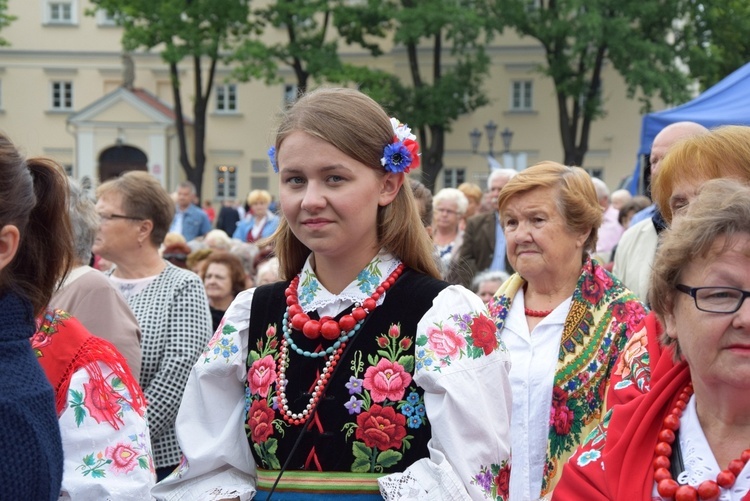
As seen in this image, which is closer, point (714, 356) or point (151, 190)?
point (714, 356)

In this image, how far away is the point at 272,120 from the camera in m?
3.67

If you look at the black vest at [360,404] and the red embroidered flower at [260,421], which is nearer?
the black vest at [360,404]

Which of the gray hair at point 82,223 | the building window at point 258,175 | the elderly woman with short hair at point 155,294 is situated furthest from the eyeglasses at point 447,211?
the building window at point 258,175

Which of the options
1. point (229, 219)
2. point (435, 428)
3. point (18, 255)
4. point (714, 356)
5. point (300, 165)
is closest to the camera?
point (714, 356)

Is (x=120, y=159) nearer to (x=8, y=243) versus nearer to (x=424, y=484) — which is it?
(x=424, y=484)

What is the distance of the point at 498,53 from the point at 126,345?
41.9 m

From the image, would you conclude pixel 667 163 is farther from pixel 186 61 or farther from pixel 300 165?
pixel 186 61

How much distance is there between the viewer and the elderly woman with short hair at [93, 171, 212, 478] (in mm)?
5285

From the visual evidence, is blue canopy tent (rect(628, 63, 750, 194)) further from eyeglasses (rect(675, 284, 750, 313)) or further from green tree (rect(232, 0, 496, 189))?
green tree (rect(232, 0, 496, 189))

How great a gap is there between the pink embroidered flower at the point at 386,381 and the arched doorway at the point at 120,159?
4175 cm

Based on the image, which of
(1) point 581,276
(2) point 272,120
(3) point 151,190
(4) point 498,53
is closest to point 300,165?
(2) point 272,120

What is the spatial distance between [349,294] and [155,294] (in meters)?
2.52

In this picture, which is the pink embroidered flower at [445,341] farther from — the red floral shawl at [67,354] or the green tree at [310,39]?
the green tree at [310,39]

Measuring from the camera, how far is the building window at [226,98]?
151 ft
